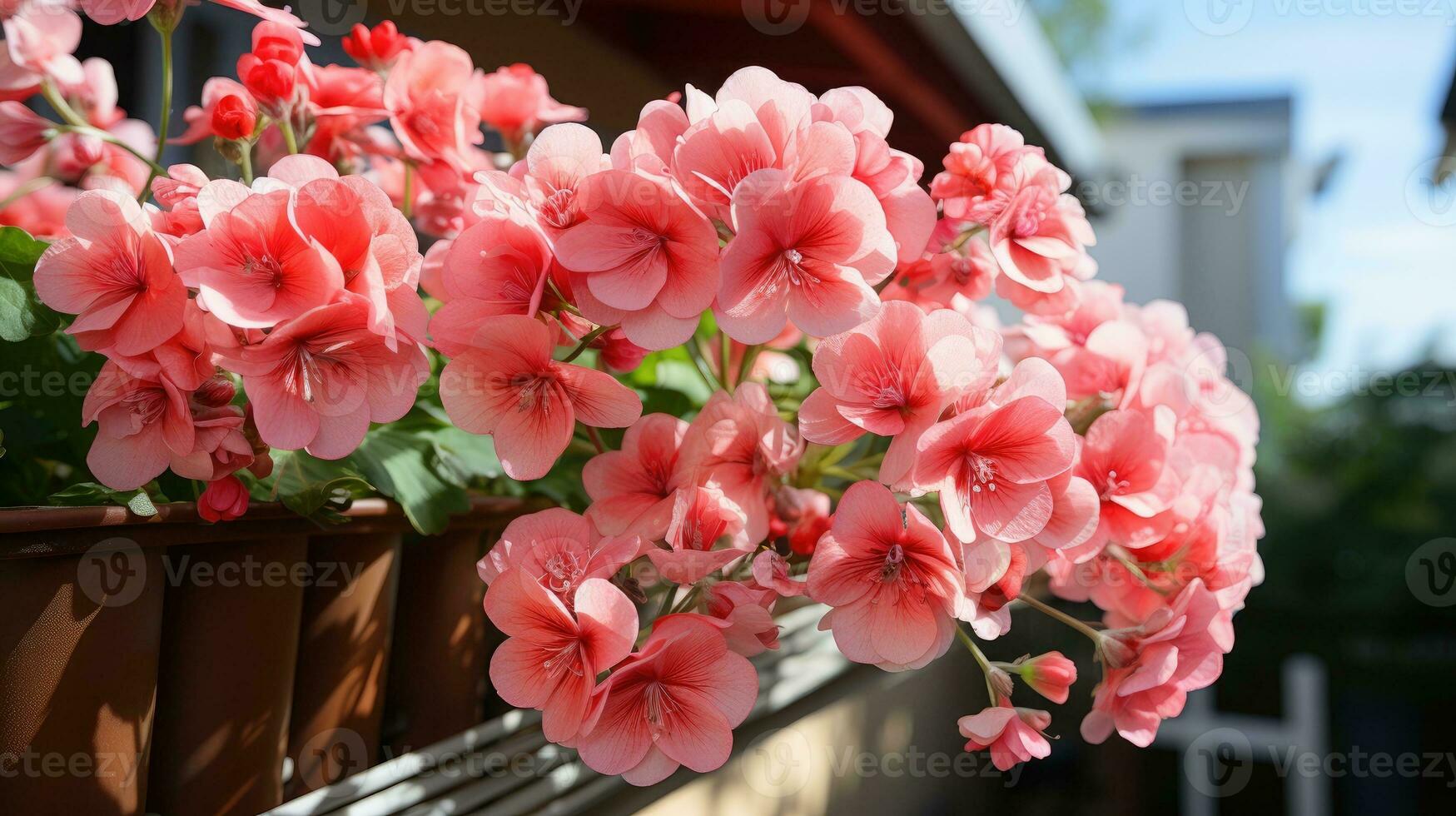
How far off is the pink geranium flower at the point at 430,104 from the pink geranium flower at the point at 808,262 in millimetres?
239

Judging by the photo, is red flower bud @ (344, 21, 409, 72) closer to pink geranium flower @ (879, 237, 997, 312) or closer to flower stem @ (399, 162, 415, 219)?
flower stem @ (399, 162, 415, 219)

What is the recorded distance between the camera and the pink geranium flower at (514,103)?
0.64 meters

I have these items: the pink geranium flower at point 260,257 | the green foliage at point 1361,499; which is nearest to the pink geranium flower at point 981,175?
the pink geranium flower at point 260,257

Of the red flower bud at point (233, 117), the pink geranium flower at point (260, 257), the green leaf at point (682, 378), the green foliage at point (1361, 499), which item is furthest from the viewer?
the green foliage at point (1361, 499)

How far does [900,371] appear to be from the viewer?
17.5 inches

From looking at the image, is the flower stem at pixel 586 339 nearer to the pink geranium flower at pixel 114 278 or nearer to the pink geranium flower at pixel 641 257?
the pink geranium flower at pixel 641 257

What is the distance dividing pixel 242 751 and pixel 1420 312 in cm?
603

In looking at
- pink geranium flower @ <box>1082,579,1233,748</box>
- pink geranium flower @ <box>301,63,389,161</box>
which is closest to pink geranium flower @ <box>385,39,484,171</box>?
pink geranium flower @ <box>301,63,389,161</box>

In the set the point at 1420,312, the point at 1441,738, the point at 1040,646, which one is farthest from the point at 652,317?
the point at 1420,312

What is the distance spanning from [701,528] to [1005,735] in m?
0.18

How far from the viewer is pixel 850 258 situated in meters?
0.43

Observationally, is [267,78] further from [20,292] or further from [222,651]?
[222,651]

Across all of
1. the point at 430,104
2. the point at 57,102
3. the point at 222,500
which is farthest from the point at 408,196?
the point at 222,500

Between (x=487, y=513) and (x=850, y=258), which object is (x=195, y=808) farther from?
(x=850, y=258)
